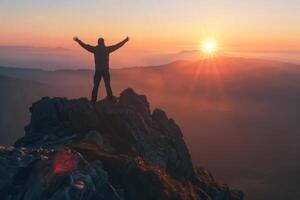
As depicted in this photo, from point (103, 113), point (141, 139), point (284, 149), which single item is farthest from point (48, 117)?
point (284, 149)

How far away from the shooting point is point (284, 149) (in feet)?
628

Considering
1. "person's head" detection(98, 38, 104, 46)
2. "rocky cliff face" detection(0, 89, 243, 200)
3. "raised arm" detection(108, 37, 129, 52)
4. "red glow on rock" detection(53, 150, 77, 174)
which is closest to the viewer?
"rocky cliff face" detection(0, 89, 243, 200)

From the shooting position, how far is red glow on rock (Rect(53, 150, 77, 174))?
22.0 m

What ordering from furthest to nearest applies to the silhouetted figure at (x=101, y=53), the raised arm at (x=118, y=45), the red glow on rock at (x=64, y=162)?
the silhouetted figure at (x=101, y=53) < the raised arm at (x=118, y=45) < the red glow on rock at (x=64, y=162)

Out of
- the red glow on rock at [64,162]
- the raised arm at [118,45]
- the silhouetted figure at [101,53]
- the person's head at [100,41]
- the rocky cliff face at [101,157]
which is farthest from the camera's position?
the person's head at [100,41]

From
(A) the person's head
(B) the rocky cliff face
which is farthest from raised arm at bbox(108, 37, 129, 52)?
(B) the rocky cliff face

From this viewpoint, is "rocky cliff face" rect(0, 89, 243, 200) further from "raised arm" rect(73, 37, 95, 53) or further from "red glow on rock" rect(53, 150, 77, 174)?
"raised arm" rect(73, 37, 95, 53)

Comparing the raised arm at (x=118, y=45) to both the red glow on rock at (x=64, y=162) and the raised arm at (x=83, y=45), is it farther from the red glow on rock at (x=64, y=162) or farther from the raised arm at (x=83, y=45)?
the red glow on rock at (x=64, y=162)

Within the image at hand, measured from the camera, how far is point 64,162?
891 inches

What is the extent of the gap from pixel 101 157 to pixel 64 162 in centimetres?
345

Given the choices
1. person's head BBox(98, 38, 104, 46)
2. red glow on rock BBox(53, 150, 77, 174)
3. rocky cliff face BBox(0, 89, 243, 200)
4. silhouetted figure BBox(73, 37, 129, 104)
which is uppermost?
person's head BBox(98, 38, 104, 46)

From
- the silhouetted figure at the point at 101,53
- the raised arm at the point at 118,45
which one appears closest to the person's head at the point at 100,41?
the silhouetted figure at the point at 101,53

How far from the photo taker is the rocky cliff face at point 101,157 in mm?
21886

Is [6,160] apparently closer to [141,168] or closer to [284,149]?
[141,168]
